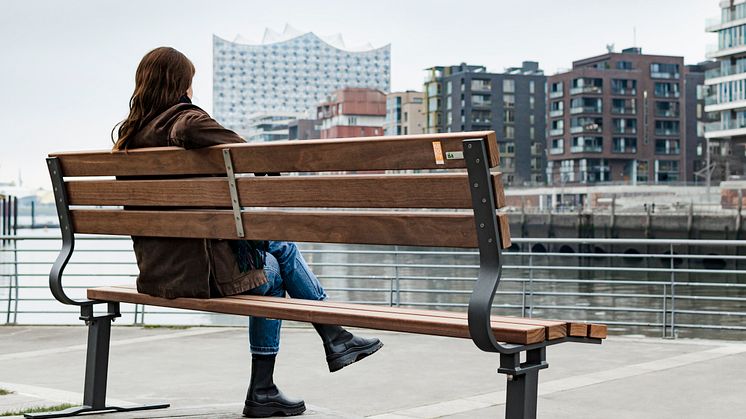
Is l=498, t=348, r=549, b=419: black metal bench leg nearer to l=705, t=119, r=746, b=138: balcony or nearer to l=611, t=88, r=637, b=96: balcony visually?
l=705, t=119, r=746, b=138: balcony

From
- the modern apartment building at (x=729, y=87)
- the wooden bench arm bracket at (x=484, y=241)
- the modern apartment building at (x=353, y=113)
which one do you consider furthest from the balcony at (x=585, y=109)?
the wooden bench arm bracket at (x=484, y=241)

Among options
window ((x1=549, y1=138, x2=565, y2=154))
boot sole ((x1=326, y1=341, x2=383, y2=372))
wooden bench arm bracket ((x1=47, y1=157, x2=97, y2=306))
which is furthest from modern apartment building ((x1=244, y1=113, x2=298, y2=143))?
boot sole ((x1=326, y1=341, x2=383, y2=372))

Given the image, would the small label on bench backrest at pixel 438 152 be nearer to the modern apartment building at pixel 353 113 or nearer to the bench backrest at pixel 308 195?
the bench backrest at pixel 308 195

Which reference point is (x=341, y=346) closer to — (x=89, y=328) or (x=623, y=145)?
(x=89, y=328)

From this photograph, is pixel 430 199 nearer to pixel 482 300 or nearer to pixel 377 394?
pixel 482 300

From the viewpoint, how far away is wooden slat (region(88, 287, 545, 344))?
329cm

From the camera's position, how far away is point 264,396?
4.48 meters

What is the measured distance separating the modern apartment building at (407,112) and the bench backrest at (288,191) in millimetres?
120478

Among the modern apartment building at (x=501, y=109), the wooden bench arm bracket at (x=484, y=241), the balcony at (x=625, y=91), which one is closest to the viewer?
the wooden bench arm bracket at (x=484, y=241)

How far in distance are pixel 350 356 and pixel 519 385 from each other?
1043 mm

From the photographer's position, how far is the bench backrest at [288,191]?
3.27m

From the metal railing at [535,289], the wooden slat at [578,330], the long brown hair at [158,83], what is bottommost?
the metal railing at [535,289]

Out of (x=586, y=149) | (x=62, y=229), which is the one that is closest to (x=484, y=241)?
(x=62, y=229)

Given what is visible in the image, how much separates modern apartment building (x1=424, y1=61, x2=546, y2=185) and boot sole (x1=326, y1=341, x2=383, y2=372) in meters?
112
